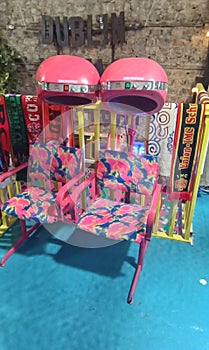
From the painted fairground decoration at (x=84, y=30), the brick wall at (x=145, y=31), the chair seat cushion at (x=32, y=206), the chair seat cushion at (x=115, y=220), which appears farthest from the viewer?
the painted fairground decoration at (x=84, y=30)

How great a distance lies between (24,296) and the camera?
172 centimetres

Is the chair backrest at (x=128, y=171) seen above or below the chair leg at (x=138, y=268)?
above

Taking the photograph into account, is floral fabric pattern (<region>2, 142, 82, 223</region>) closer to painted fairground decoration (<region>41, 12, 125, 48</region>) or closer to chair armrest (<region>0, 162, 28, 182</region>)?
chair armrest (<region>0, 162, 28, 182</region>)

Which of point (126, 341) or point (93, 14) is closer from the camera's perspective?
point (126, 341)

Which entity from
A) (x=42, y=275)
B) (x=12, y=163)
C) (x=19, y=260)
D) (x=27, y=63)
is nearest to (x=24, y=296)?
(x=42, y=275)

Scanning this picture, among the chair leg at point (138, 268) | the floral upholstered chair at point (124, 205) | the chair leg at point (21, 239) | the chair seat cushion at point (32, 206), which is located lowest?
the chair leg at point (21, 239)

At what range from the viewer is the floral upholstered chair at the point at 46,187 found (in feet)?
5.94

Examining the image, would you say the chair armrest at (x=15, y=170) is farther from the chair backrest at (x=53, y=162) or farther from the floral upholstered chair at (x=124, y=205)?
the floral upholstered chair at (x=124, y=205)

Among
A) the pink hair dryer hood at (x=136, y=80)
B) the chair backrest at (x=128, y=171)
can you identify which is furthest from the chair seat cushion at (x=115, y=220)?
the pink hair dryer hood at (x=136, y=80)

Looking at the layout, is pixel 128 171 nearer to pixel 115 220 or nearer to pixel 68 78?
pixel 115 220

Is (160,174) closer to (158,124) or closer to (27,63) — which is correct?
(158,124)

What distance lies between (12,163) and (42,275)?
96 centimetres

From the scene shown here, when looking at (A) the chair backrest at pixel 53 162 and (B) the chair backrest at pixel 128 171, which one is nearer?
(B) the chair backrest at pixel 128 171

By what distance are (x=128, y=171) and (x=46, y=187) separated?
0.76 metres
